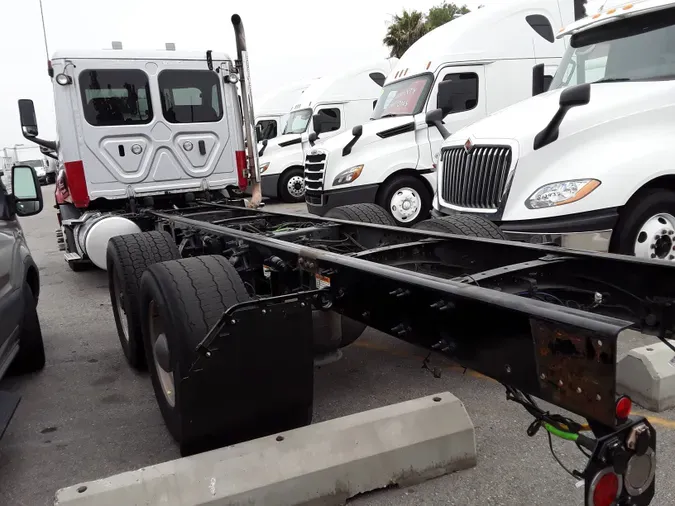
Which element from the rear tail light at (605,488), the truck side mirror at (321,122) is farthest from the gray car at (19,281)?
the truck side mirror at (321,122)

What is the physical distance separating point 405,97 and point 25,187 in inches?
270

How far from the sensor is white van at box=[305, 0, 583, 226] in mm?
9203

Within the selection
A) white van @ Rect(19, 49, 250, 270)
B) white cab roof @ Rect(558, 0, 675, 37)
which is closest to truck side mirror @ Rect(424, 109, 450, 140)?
white cab roof @ Rect(558, 0, 675, 37)

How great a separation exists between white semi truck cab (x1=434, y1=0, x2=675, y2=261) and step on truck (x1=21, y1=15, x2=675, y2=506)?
3.36 ft

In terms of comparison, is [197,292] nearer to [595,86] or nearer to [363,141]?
[595,86]

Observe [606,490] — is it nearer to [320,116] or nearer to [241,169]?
[241,169]

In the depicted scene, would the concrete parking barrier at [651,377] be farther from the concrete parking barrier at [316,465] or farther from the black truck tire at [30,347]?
the black truck tire at [30,347]

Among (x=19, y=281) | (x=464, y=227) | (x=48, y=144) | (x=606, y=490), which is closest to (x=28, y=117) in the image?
(x=48, y=144)

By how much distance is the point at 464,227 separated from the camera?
14.0 feet

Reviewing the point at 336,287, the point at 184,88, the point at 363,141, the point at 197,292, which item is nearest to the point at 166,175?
the point at 184,88

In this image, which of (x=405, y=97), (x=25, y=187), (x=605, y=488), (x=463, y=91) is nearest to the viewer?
(x=605, y=488)

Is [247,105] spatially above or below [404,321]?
above

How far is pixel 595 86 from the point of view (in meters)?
5.68

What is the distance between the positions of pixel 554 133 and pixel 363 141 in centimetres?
473
